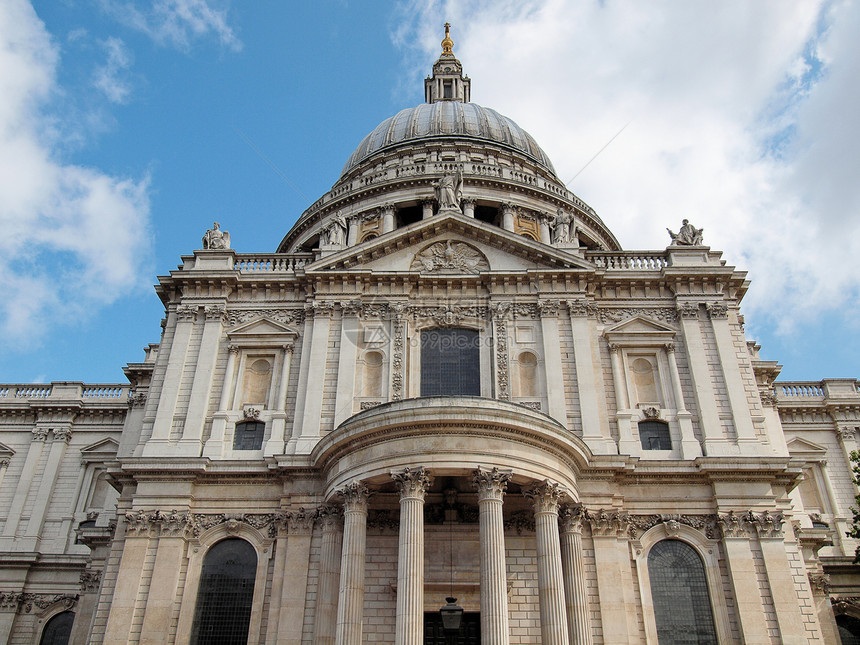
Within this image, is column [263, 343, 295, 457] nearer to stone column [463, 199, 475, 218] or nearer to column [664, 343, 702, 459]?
column [664, 343, 702, 459]

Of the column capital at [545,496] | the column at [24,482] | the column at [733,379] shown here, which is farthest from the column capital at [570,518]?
the column at [24,482]

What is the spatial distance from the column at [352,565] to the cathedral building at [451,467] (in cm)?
7

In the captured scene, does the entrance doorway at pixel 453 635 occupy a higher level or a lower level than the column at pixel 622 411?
lower

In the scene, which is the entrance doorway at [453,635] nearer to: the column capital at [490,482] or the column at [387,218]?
the column capital at [490,482]

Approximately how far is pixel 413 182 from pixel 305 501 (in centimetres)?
2313

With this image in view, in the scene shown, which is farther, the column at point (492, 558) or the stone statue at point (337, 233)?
the stone statue at point (337, 233)

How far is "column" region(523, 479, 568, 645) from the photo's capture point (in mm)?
20828

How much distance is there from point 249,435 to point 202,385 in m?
2.59

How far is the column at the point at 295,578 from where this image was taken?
76.0ft

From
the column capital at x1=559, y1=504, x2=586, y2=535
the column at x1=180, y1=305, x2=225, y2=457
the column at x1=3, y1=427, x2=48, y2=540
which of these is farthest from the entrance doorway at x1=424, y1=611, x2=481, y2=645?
the column at x1=3, y1=427, x2=48, y2=540

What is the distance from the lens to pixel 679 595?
24312mm

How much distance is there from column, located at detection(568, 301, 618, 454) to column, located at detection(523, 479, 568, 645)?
3729 mm

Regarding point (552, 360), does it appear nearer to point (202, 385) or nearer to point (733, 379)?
point (733, 379)

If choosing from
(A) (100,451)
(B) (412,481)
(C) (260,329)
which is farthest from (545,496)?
(A) (100,451)
